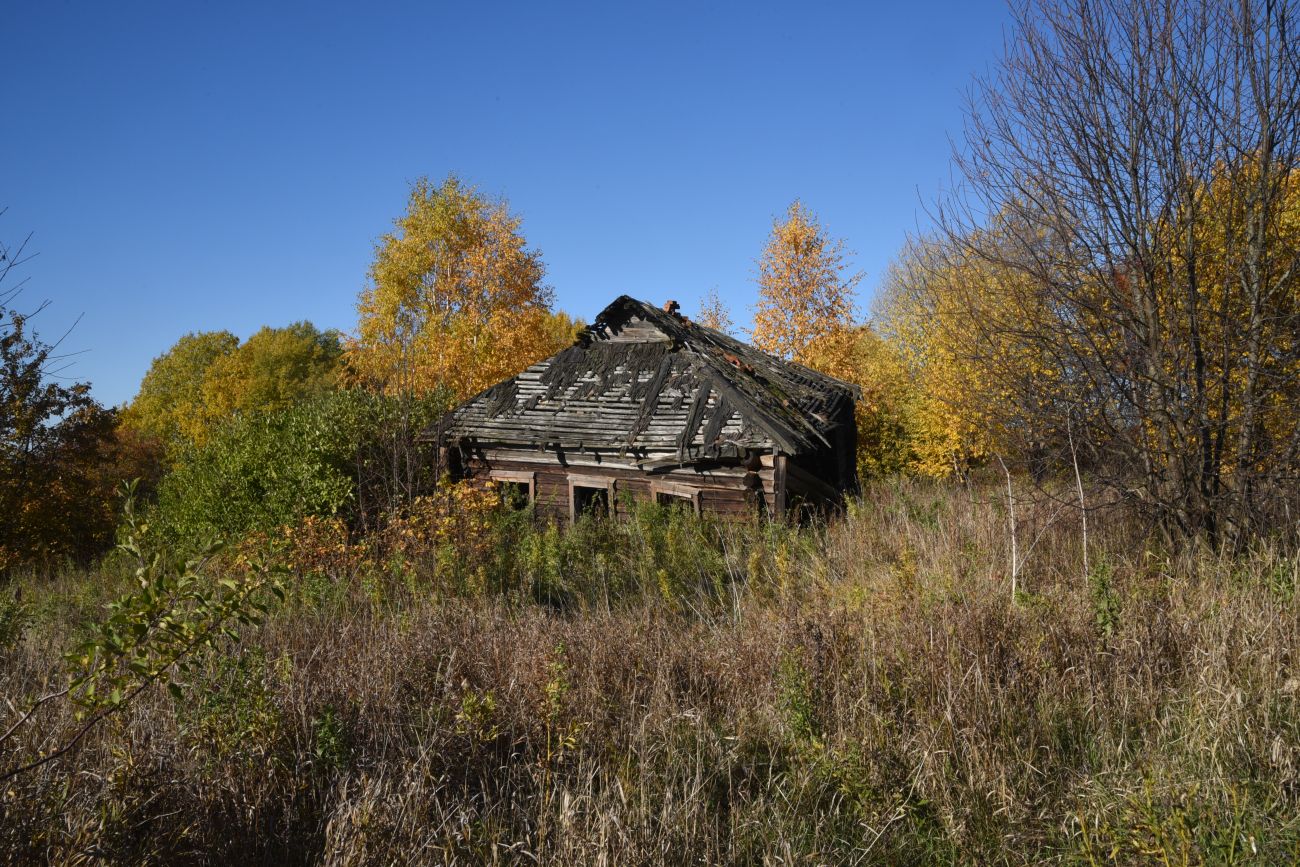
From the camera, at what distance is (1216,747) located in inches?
133

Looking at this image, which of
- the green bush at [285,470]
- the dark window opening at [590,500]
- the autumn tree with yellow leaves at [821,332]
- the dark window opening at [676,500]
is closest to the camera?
the dark window opening at [676,500]

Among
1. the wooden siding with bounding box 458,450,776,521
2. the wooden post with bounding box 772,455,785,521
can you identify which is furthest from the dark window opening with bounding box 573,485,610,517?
the wooden post with bounding box 772,455,785,521

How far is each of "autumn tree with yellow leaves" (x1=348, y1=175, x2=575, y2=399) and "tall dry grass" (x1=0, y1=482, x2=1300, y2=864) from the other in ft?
73.6

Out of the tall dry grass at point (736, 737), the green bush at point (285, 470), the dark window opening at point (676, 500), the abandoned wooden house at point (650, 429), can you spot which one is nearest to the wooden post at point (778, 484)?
the abandoned wooden house at point (650, 429)

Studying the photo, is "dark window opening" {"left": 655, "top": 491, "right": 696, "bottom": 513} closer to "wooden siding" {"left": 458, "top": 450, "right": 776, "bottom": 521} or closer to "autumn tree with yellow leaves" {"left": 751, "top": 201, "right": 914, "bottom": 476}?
"wooden siding" {"left": 458, "top": 450, "right": 776, "bottom": 521}

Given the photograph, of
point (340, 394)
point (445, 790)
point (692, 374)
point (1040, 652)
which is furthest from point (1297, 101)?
point (340, 394)

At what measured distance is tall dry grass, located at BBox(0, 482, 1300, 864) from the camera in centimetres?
296

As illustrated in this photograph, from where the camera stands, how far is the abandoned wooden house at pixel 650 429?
44.7 feet

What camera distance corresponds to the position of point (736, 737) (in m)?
3.76

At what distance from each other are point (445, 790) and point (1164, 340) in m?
6.29

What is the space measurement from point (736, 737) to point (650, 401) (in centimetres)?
1130

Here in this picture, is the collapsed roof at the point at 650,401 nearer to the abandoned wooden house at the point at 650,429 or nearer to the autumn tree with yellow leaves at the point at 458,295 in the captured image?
the abandoned wooden house at the point at 650,429

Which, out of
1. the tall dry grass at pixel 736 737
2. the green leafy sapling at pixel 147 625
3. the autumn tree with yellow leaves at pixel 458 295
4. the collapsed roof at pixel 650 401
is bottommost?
the tall dry grass at pixel 736 737

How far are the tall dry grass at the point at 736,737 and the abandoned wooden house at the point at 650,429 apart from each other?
777 cm
